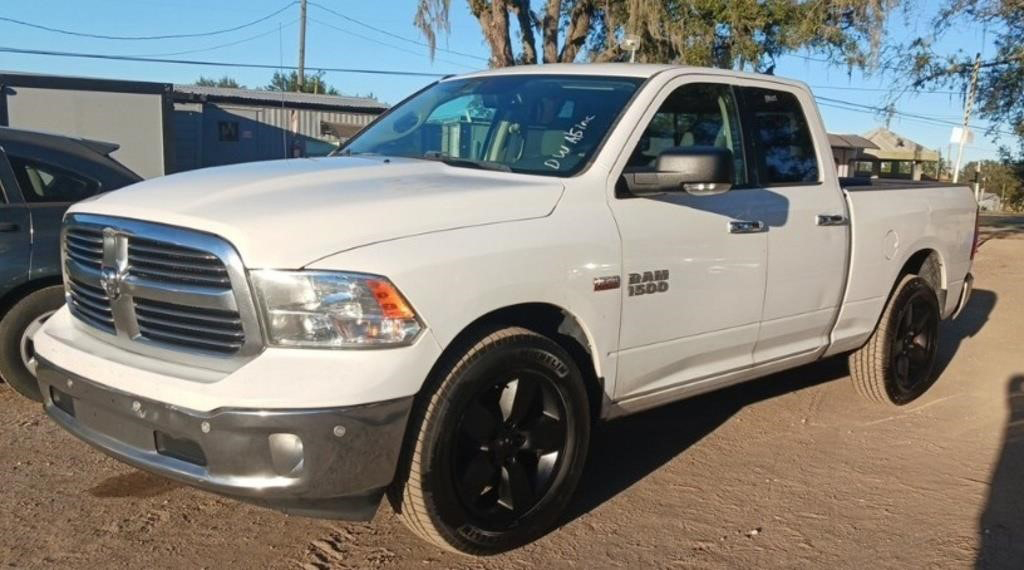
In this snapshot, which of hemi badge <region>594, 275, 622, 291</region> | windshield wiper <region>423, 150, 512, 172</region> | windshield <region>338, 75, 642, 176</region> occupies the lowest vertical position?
hemi badge <region>594, 275, 622, 291</region>

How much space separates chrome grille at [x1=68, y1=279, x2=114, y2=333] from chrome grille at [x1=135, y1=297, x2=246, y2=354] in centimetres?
23

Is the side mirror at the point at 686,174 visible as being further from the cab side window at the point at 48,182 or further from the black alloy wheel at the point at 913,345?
the cab side window at the point at 48,182

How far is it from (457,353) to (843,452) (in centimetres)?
273

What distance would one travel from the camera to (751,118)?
15.9 feet

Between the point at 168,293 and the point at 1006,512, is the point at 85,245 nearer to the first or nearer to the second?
the point at 168,293

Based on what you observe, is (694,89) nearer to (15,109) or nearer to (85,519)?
(85,519)

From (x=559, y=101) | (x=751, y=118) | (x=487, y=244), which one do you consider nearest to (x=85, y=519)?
(x=487, y=244)

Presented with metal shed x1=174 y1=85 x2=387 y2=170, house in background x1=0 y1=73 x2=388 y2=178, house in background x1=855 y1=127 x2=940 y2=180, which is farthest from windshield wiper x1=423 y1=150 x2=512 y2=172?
house in background x1=855 y1=127 x2=940 y2=180

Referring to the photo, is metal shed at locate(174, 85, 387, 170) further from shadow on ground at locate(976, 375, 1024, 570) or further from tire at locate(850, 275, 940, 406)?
shadow on ground at locate(976, 375, 1024, 570)

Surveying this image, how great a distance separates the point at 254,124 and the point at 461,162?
3049cm

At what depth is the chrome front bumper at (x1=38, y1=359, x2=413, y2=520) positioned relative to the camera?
114 inches

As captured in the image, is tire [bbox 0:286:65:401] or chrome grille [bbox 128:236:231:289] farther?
tire [bbox 0:286:65:401]

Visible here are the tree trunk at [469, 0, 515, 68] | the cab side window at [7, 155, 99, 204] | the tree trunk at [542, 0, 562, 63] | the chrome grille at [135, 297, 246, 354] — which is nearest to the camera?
the chrome grille at [135, 297, 246, 354]

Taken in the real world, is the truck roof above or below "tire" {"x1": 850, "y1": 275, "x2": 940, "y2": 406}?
above
